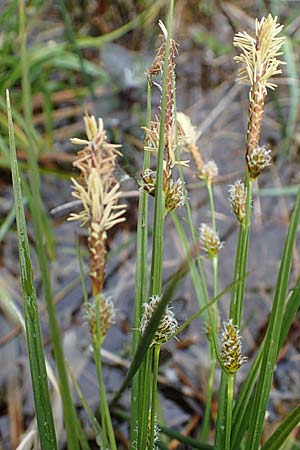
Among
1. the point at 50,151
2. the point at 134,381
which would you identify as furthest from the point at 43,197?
the point at 134,381

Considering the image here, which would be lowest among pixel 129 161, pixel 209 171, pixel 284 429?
pixel 284 429

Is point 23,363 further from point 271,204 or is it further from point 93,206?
point 93,206

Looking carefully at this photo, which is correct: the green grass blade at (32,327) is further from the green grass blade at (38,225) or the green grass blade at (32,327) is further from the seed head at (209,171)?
the seed head at (209,171)

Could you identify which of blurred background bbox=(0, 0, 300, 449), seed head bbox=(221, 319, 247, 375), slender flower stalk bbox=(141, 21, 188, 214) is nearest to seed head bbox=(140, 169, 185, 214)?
slender flower stalk bbox=(141, 21, 188, 214)

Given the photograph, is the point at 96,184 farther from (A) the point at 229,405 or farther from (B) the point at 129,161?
(B) the point at 129,161

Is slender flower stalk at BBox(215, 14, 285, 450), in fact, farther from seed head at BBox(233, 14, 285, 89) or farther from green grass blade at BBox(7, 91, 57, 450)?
green grass blade at BBox(7, 91, 57, 450)

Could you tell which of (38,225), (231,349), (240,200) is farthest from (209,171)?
(38,225)
